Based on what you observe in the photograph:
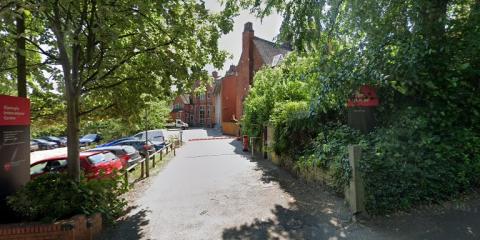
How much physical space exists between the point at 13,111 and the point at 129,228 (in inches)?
117

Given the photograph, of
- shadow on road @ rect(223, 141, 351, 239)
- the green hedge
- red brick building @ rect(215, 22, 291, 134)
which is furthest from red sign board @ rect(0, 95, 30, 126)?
red brick building @ rect(215, 22, 291, 134)

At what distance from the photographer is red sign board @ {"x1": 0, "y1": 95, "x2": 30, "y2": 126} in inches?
197

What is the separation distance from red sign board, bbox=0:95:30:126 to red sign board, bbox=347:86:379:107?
6.66 meters

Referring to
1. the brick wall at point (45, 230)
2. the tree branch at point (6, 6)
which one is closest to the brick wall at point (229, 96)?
the brick wall at point (45, 230)

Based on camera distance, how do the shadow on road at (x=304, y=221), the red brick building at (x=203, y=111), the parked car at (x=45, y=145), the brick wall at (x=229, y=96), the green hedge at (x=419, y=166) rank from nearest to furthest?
1. the shadow on road at (x=304, y=221)
2. the green hedge at (x=419, y=166)
3. the parked car at (x=45, y=145)
4. the brick wall at (x=229, y=96)
5. the red brick building at (x=203, y=111)

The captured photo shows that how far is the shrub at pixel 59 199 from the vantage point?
4.85 m

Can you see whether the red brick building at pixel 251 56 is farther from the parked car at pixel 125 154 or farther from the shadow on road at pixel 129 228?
the shadow on road at pixel 129 228

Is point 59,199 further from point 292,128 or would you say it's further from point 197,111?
point 197,111

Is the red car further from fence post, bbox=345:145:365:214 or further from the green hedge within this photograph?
the green hedge

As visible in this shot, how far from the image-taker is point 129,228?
Result: 5652 millimetres

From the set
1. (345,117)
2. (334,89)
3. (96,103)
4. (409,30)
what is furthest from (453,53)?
(96,103)

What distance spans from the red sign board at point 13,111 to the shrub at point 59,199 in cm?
113

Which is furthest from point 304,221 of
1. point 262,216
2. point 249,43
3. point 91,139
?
point 249,43

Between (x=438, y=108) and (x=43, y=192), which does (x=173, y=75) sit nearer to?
(x=43, y=192)
